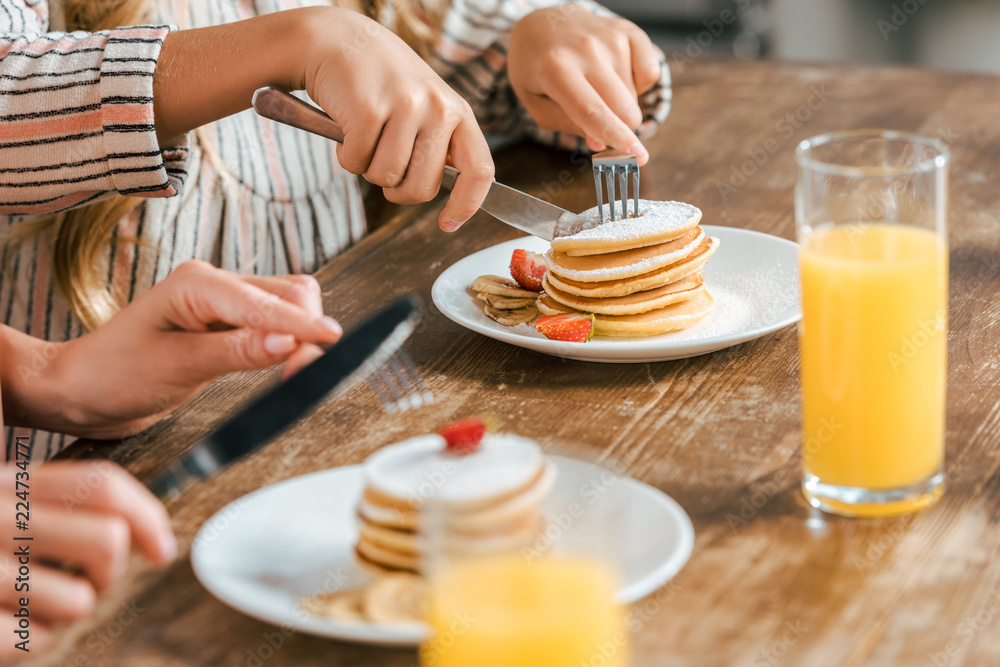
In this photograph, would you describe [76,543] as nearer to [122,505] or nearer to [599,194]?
[122,505]

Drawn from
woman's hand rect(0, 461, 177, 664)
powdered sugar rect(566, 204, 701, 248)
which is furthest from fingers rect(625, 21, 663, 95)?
woman's hand rect(0, 461, 177, 664)

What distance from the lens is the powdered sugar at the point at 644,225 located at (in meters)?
0.98

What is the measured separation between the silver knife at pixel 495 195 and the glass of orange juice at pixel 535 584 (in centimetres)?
64

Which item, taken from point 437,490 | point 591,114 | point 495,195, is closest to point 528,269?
point 495,195

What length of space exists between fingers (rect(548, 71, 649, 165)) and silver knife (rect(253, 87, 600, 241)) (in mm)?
143

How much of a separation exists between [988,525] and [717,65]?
4.97ft

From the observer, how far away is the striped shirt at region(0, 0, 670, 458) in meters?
1.04

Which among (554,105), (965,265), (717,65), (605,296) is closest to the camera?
(605,296)

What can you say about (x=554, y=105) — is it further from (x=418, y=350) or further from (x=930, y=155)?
(x=930, y=155)

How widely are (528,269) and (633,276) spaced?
14 cm

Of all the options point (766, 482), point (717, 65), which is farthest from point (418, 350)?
point (717, 65)

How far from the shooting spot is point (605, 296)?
3.23 ft

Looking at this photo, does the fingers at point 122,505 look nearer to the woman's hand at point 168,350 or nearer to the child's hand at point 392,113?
the woman's hand at point 168,350

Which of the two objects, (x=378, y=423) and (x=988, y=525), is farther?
(x=378, y=423)
